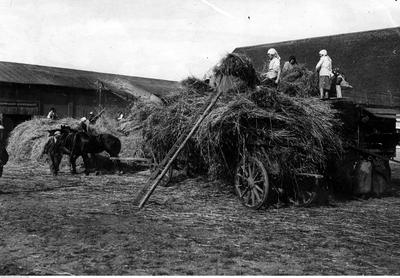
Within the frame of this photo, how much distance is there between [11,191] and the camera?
10.9 meters

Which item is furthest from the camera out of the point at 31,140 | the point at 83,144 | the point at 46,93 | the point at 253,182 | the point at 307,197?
the point at 46,93

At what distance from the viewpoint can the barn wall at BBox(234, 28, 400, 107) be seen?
2730cm

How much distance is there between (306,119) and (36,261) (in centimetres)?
543

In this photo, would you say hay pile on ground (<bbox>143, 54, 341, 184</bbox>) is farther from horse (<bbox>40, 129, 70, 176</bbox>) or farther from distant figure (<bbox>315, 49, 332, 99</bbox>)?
horse (<bbox>40, 129, 70, 176</bbox>)

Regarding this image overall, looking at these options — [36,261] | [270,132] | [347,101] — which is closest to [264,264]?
[36,261]

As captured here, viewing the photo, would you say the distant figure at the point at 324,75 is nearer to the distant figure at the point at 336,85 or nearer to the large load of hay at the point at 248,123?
the large load of hay at the point at 248,123

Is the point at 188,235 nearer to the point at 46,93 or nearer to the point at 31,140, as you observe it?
the point at 31,140

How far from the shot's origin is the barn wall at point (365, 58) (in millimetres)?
27297

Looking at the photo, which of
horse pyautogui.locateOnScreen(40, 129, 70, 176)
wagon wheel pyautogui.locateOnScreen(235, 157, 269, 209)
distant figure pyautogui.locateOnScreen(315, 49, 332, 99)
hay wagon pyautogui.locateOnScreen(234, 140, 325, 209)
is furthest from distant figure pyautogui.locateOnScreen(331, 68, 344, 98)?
horse pyautogui.locateOnScreen(40, 129, 70, 176)

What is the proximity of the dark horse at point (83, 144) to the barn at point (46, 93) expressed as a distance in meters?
8.46

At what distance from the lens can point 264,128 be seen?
8.70 metres

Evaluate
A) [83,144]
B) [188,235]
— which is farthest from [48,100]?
[188,235]

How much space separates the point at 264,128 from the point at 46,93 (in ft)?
69.2

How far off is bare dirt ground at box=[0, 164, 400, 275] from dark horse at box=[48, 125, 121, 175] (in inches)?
157
